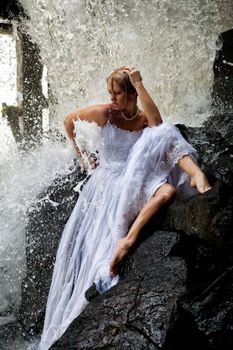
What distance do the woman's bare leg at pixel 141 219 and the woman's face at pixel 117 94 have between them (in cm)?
102

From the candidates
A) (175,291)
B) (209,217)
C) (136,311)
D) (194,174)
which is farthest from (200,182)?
(136,311)

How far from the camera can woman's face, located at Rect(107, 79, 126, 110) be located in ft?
11.8

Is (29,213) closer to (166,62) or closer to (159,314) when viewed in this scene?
(159,314)

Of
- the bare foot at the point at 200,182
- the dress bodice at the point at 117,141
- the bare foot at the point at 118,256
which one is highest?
the dress bodice at the point at 117,141

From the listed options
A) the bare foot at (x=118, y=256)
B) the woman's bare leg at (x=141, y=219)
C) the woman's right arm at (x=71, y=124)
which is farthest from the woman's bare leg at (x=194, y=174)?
the woman's right arm at (x=71, y=124)

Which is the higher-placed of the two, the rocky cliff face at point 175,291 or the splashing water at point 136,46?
the splashing water at point 136,46

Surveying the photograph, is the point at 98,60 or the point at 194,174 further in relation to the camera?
the point at 98,60

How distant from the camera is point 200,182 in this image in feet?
9.46

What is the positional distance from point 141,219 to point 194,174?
538 millimetres

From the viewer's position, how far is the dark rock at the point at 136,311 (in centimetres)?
195

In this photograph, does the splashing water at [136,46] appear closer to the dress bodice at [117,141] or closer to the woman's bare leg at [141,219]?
the dress bodice at [117,141]

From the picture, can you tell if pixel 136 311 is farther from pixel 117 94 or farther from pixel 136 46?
pixel 136 46

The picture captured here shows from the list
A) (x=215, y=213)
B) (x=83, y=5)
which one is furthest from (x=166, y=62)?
(x=215, y=213)

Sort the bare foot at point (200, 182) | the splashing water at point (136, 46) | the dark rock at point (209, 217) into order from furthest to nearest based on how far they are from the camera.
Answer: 1. the splashing water at point (136, 46)
2. the bare foot at point (200, 182)
3. the dark rock at point (209, 217)
